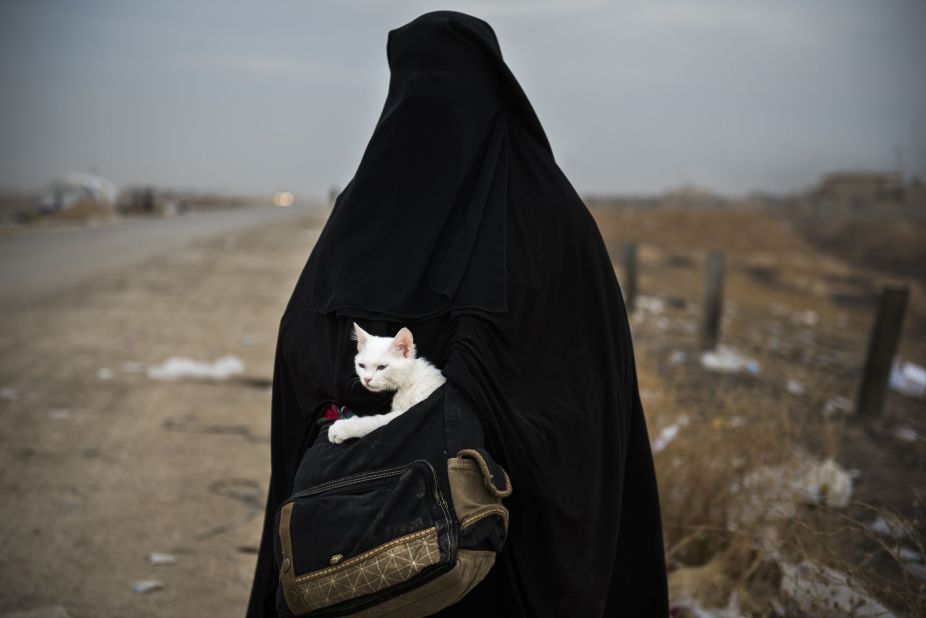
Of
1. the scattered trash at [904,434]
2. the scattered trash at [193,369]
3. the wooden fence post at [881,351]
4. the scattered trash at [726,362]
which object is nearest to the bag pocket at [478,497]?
the scattered trash at [193,369]

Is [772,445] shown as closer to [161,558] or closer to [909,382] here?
[161,558]

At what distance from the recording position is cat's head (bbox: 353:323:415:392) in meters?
1.76

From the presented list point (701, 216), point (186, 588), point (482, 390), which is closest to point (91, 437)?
point (186, 588)

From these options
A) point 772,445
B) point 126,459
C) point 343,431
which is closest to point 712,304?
point 772,445

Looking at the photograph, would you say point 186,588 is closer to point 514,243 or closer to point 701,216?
point 514,243

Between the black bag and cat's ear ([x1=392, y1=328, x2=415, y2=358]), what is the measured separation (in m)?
0.22

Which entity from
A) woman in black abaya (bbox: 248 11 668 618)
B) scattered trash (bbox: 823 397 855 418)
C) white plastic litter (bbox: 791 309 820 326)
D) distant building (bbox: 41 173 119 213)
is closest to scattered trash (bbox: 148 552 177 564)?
woman in black abaya (bbox: 248 11 668 618)

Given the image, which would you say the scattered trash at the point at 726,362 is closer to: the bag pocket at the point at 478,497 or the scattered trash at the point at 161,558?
the scattered trash at the point at 161,558

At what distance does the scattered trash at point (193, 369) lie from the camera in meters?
6.34

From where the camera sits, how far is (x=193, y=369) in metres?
6.45

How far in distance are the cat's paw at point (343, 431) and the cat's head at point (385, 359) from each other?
12cm

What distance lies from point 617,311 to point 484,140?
0.68 metres

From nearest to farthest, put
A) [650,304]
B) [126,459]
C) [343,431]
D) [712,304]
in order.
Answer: [343,431]
[126,459]
[712,304]
[650,304]

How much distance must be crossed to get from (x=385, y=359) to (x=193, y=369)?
5230 mm
